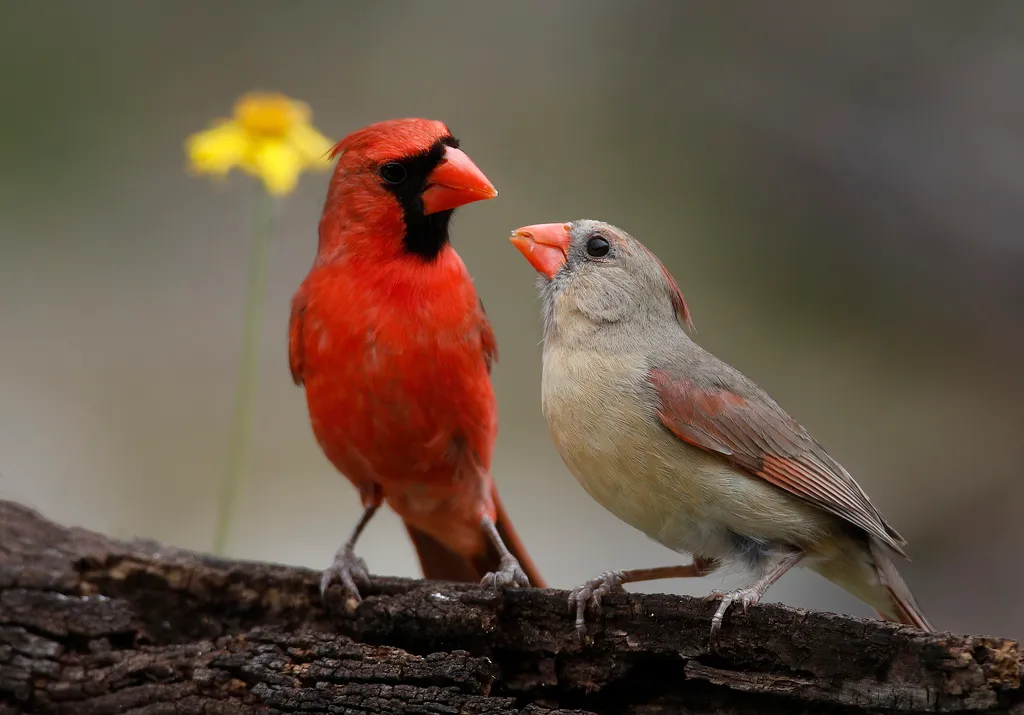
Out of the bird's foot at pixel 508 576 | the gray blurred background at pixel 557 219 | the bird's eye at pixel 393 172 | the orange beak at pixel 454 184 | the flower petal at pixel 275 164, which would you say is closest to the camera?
the bird's foot at pixel 508 576

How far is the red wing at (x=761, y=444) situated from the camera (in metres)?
2.52

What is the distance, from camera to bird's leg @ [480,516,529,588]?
9.51 feet

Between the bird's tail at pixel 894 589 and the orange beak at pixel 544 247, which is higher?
the orange beak at pixel 544 247

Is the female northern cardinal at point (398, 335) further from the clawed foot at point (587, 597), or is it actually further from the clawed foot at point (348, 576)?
the clawed foot at point (587, 597)

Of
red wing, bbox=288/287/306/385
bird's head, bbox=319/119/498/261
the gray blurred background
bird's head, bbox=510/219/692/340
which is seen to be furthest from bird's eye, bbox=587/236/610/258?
the gray blurred background

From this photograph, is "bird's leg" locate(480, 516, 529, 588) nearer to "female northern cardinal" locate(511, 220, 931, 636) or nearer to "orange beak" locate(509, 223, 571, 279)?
"female northern cardinal" locate(511, 220, 931, 636)

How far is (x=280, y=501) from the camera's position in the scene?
5.50 meters

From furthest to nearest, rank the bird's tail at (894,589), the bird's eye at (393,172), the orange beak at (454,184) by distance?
the bird's eye at (393,172), the orange beak at (454,184), the bird's tail at (894,589)

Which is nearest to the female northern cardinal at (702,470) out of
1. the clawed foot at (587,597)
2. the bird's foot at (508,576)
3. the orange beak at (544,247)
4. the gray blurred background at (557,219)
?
the clawed foot at (587,597)

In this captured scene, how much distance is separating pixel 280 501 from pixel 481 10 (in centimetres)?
300

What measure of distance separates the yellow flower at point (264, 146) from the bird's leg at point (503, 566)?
1098 mm

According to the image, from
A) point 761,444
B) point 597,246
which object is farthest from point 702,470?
point 597,246

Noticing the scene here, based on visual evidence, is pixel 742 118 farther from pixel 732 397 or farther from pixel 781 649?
pixel 781 649

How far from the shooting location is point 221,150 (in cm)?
345
